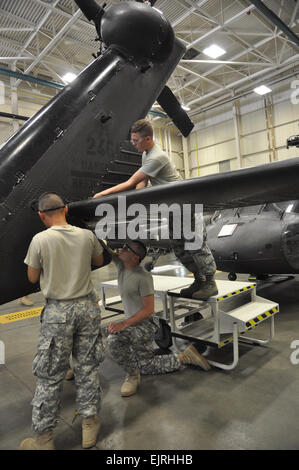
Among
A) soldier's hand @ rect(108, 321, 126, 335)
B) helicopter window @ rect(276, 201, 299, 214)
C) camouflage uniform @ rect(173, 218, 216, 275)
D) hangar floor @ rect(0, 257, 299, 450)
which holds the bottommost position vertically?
hangar floor @ rect(0, 257, 299, 450)

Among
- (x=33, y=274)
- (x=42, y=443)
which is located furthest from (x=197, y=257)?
(x=42, y=443)

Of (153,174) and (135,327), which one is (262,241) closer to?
(135,327)

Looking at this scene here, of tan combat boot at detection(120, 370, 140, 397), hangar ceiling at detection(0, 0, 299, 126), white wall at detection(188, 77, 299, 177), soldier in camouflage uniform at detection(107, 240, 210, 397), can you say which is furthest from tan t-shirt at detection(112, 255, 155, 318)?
white wall at detection(188, 77, 299, 177)

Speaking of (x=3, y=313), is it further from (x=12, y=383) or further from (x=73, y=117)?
(x=73, y=117)

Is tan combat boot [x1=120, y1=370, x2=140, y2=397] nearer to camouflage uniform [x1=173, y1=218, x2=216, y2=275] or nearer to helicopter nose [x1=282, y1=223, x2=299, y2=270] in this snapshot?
camouflage uniform [x1=173, y1=218, x2=216, y2=275]

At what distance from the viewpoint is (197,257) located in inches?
134

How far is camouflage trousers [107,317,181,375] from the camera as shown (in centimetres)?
336

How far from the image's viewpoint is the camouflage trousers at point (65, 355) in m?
2.29

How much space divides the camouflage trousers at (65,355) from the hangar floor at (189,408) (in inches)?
15.8

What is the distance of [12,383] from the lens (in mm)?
3670

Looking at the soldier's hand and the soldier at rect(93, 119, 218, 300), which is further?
the soldier's hand

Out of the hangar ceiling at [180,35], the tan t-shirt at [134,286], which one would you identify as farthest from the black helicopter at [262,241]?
the hangar ceiling at [180,35]

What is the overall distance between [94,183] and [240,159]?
60.4 ft
